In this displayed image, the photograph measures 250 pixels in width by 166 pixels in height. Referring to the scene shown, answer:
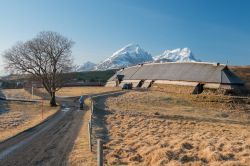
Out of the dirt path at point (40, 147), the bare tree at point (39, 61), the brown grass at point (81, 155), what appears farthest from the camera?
the bare tree at point (39, 61)

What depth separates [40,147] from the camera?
19.0 meters

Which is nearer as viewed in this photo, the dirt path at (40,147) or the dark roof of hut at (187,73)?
the dirt path at (40,147)

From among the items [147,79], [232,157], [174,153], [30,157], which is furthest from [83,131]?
[147,79]

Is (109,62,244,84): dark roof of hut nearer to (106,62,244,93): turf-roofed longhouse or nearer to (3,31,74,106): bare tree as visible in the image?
(106,62,244,93): turf-roofed longhouse

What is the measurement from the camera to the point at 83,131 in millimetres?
24984

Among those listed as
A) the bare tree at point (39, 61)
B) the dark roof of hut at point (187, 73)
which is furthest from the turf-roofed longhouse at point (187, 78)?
the bare tree at point (39, 61)

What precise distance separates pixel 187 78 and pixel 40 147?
58745mm

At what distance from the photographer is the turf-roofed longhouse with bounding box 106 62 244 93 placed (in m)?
65.1

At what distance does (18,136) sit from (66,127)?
5015 millimetres

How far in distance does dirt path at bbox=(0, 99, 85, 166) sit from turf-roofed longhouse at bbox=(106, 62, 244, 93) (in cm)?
4539

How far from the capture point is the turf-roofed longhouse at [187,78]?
65125 mm

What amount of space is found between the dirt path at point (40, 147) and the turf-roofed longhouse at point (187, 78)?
149ft

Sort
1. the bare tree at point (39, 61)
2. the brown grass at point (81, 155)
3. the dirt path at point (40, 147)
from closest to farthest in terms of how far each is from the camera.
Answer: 1. the brown grass at point (81, 155)
2. the dirt path at point (40, 147)
3. the bare tree at point (39, 61)

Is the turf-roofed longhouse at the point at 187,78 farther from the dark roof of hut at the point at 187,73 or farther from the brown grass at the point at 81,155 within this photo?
the brown grass at the point at 81,155
